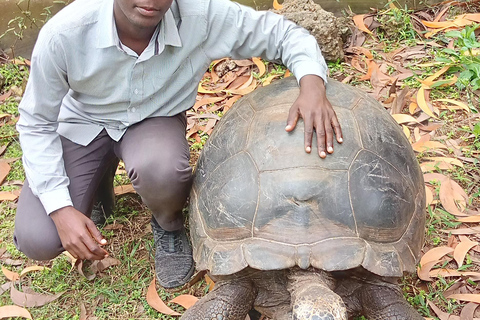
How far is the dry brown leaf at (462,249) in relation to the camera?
10.0 ft

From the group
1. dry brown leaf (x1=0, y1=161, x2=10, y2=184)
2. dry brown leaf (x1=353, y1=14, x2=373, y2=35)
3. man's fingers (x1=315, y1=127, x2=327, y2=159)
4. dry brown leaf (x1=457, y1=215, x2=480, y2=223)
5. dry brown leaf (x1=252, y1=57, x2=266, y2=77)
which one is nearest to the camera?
man's fingers (x1=315, y1=127, x2=327, y2=159)

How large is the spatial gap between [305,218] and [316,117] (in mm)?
496

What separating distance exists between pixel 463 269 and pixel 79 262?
7.28ft

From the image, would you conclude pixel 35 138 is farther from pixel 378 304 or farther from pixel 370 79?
pixel 370 79

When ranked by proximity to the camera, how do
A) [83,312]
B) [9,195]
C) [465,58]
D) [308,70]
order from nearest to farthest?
[308,70], [83,312], [9,195], [465,58]

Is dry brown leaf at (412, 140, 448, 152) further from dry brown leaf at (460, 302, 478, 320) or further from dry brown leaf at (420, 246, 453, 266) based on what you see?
dry brown leaf at (460, 302, 478, 320)

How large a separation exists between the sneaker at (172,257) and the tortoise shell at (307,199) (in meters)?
0.47

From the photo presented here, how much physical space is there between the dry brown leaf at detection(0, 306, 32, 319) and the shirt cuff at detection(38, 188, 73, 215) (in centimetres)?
68

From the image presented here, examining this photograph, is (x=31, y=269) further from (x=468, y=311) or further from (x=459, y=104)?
(x=459, y=104)

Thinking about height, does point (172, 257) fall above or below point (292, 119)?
below

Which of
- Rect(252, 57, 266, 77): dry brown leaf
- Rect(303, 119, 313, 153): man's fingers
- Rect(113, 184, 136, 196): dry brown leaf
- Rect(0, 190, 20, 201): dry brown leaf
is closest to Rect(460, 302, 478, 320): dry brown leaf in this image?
Rect(303, 119, 313, 153): man's fingers

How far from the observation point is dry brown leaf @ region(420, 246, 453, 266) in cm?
306

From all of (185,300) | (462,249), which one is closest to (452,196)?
(462,249)

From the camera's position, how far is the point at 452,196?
3439 millimetres
